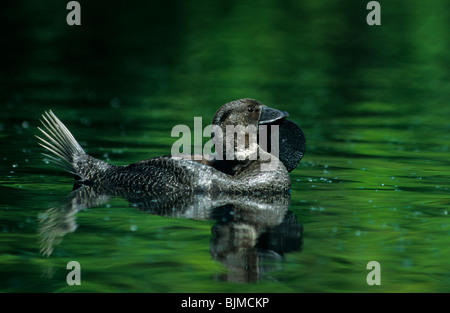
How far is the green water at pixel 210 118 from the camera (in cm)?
652

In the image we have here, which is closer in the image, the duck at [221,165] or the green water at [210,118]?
the green water at [210,118]

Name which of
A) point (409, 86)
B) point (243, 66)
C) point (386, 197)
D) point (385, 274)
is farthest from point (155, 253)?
point (243, 66)

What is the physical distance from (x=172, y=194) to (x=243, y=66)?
46.4 ft

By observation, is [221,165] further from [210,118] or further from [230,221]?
[210,118]

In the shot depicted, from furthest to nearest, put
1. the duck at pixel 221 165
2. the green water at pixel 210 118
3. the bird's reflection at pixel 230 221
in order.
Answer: the duck at pixel 221 165 → the bird's reflection at pixel 230 221 → the green water at pixel 210 118

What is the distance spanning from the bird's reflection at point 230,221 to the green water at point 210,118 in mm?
61

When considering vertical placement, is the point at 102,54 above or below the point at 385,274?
above

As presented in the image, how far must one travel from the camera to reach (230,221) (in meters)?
7.92

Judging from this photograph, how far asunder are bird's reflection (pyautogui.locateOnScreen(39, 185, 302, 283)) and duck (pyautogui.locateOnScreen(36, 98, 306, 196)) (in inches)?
4.3

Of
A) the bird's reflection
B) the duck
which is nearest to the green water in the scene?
the bird's reflection

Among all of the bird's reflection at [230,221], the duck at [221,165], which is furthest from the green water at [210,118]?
the duck at [221,165]

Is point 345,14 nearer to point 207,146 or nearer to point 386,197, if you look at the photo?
point 207,146

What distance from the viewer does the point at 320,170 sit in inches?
416

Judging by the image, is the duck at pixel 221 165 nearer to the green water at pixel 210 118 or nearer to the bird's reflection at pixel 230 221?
the bird's reflection at pixel 230 221
